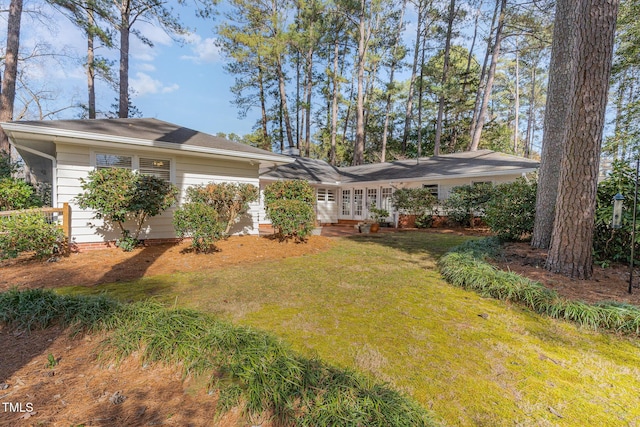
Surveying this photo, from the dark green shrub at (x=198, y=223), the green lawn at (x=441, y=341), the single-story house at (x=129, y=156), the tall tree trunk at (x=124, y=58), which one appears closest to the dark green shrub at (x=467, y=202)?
the single-story house at (x=129, y=156)

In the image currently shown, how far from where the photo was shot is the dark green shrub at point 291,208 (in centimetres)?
702

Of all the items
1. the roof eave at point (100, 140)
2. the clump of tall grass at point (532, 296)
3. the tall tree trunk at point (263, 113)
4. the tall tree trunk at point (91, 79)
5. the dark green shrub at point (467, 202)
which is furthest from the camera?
the tall tree trunk at point (263, 113)

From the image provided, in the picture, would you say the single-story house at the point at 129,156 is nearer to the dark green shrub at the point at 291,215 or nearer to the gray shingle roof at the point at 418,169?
the dark green shrub at the point at 291,215

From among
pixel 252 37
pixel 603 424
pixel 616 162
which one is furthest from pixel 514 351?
pixel 252 37

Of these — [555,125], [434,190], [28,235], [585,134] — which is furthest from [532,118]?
[28,235]

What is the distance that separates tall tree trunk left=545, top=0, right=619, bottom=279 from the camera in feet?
12.6

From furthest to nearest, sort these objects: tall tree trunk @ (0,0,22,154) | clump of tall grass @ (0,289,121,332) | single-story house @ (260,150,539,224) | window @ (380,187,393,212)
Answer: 1. window @ (380,187,393,212)
2. single-story house @ (260,150,539,224)
3. tall tree trunk @ (0,0,22,154)
4. clump of tall grass @ (0,289,121,332)

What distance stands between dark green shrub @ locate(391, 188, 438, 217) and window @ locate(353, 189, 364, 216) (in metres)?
3.07

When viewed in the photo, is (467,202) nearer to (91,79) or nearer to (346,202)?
(346,202)

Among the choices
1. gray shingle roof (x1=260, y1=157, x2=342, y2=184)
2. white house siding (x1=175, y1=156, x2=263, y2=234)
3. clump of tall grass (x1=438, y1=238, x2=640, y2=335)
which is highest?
gray shingle roof (x1=260, y1=157, x2=342, y2=184)

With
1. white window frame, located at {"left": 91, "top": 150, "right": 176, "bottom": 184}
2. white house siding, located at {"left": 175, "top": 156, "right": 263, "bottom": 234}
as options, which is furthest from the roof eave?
white house siding, located at {"left": 175, "top": 156, "right": 263, "bottom": 234}

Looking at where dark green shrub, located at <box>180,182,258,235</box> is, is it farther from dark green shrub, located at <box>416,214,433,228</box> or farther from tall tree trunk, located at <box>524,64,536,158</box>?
tall tree trunk, located at <box>524,64,536,158</box>

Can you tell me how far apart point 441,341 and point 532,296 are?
5.80ft

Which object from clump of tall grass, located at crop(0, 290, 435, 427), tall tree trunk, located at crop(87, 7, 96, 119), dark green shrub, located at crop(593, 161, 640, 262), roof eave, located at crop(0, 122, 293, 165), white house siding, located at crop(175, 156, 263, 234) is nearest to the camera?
clump of tall grass, located at crop(0, 290, 435, 427)
